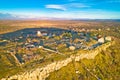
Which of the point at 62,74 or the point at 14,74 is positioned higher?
the point at 14,74

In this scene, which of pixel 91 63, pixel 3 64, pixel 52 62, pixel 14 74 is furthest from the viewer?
pixel 91 63

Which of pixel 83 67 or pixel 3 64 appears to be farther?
pixel 83 67

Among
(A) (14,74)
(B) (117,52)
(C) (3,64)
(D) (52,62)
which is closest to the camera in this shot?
(A) (14,74)

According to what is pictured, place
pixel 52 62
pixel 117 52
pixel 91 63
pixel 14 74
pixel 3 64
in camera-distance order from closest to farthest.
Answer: pixel 14 74 → pixel 52 62 → pixel 3 64 → pixel 91 63 → pixel 117 52

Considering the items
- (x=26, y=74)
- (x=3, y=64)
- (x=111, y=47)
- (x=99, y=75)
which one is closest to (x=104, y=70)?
(x=99, y=75)

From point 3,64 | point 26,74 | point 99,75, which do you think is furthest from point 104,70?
point 3,64

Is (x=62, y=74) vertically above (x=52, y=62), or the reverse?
(x=52, y=62)

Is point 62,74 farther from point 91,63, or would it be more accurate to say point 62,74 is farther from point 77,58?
point 91,63

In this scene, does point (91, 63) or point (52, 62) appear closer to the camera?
point (52, 62)

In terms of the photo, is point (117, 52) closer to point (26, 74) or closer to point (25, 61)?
point (25, 61)
